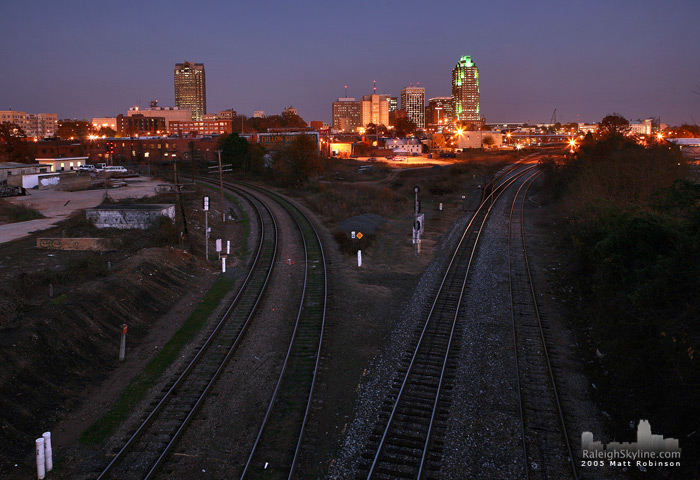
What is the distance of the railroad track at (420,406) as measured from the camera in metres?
8.22

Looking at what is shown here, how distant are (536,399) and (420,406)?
254 cm

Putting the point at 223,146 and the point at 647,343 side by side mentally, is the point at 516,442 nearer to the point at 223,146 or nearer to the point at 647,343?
the point at 647,343

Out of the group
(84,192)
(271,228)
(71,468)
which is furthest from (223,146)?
(71,468)

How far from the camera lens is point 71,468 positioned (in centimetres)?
819

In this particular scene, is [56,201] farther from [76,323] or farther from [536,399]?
[536,399]

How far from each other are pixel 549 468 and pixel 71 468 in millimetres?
8200

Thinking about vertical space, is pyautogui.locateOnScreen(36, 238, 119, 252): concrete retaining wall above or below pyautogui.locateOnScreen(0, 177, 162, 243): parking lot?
below

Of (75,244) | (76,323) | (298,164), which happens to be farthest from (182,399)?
(298,164)

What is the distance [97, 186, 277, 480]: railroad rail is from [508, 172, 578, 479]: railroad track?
646 cm

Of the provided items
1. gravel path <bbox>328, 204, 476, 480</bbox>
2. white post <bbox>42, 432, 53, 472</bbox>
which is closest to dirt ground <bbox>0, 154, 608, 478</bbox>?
gravel path <bbox>328, 204, 476, 480</bbox>

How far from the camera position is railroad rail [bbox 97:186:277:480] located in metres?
Result: 8.23

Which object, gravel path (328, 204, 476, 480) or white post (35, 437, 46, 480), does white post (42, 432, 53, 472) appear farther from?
gravel path (328, 204, 476, 480)

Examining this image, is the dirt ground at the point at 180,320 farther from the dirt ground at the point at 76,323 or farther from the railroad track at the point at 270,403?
the railroad track at the point at 270,403

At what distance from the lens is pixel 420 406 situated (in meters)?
10.0
